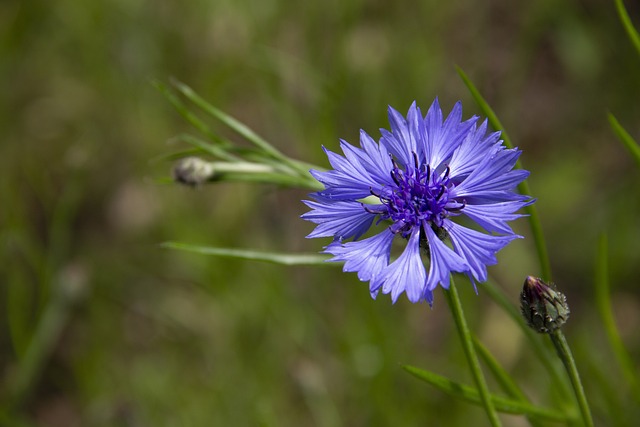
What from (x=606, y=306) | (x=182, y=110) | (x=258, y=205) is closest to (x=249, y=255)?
(x=182, y=110)

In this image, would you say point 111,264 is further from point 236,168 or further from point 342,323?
point 236,168

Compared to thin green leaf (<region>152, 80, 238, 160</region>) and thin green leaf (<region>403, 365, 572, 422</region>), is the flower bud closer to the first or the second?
thin green leaf (<region>403, 365, 572, 422</region>)

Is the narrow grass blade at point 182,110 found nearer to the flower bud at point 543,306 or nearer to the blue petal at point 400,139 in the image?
the blue petal at point 400,139

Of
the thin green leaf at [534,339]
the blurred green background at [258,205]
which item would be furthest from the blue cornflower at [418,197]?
the blurred green background at [258,205]

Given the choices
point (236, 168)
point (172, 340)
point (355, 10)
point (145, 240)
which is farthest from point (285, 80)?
point (236, 168)

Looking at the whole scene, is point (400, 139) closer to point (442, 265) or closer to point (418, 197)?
point (418, 197)

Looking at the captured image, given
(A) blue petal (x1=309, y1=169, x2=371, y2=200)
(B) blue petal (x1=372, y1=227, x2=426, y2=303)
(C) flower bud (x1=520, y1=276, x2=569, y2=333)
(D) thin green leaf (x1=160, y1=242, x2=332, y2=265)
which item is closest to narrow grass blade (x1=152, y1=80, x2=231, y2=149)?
(D) thin green leaf (x1=160, y1=242, x2=332, y2=265)
